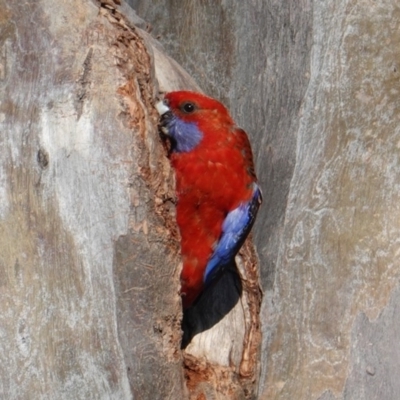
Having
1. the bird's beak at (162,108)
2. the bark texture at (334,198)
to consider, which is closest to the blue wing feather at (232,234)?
the bark texture at (334,198)

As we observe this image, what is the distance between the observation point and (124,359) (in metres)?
2.36

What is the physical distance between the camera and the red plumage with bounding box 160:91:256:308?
110 inches

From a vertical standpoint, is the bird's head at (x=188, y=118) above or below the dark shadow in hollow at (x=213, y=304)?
above

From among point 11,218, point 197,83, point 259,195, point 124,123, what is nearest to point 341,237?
point 259,195

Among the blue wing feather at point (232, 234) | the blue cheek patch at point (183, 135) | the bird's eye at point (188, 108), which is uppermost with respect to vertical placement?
the bird's eye at point (188, 108)

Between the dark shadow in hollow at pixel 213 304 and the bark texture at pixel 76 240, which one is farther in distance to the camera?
the dark shadow in hollow at pixel 213 304

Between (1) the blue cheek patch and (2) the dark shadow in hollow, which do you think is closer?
(1) the blue cheek patch

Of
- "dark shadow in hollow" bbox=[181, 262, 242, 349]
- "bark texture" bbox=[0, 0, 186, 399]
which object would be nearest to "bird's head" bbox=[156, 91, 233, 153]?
"bark texture" bbox=[0, 0, 186, 399]

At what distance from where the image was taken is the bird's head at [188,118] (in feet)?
9.16

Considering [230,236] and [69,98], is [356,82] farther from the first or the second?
[69,98]

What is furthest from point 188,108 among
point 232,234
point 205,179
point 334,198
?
point 334,198

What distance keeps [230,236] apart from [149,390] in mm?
683

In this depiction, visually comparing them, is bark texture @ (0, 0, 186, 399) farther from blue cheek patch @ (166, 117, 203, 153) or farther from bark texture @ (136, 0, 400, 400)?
bark texture @ (136, 0, 400, 400)

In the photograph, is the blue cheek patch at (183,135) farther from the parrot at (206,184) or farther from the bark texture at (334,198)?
the bark texture at (334,198)
